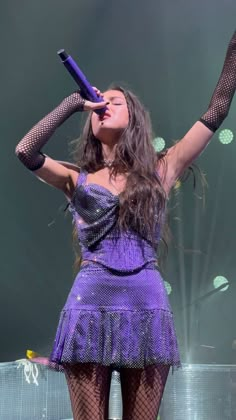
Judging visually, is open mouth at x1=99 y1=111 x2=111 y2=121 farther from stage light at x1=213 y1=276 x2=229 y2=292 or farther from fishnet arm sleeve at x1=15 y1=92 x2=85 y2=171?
stage light at x1=213 y1=276 x2=229 y2=292

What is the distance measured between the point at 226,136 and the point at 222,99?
3862 millimetres

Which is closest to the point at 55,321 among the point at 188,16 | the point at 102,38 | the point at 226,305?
the point at 226,305

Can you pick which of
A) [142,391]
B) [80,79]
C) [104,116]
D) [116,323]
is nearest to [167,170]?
[104,116]

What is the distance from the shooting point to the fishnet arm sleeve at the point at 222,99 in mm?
1297

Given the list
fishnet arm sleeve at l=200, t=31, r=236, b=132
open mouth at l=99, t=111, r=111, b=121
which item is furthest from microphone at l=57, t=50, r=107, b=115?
fishnet arm sleeve at l=200, t=31, r=236, b=132

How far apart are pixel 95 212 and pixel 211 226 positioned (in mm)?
4453

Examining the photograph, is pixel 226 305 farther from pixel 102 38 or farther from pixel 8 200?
pixel 102 38

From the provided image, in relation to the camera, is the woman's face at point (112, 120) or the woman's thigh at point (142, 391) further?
the woman's face at point (112, 120)

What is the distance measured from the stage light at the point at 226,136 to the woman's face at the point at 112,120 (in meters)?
3.84

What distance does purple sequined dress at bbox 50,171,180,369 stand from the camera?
1.09 m

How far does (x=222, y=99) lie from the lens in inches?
51.3

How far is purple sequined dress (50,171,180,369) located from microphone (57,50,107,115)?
22 cm

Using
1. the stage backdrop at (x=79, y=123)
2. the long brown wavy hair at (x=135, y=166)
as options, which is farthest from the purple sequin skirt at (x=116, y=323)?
the stage backdrop at (x=79, y=123)

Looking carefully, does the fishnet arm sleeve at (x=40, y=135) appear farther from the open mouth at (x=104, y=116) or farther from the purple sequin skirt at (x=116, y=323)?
the purple sequin skirt at (x=116, y=323)
